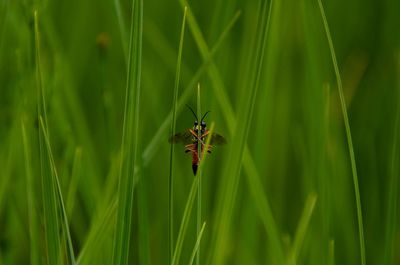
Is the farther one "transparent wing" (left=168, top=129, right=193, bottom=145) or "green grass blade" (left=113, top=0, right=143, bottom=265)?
"transparent wing" (left=168, top=129, right=193, bottom=145)

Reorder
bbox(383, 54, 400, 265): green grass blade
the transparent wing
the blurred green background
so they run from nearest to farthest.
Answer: the transparent wing → bbox(383, 54, 400, 265): green grass blade → the blurred green background

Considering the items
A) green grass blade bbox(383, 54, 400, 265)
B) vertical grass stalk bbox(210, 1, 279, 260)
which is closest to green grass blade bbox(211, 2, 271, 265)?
vertical grass stalk bbox(210, 1, 279, 260)

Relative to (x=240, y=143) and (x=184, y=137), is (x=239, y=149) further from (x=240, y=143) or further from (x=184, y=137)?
(x=184, y=137)

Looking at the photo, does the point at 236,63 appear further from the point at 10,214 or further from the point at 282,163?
the point at 10,214

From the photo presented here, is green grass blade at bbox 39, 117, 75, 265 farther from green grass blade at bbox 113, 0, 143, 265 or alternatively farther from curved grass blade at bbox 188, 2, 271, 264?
curved grass blade at bbox 188, 2, 271, 264

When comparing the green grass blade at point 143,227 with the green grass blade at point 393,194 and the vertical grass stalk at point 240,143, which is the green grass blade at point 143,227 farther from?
the green grass blade at point 393,194

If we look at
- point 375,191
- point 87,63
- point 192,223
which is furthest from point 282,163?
point 87,63
